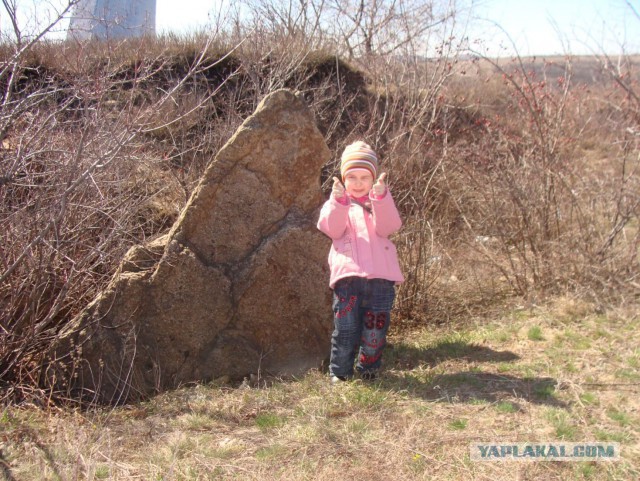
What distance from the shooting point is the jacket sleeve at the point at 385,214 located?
11.7ft

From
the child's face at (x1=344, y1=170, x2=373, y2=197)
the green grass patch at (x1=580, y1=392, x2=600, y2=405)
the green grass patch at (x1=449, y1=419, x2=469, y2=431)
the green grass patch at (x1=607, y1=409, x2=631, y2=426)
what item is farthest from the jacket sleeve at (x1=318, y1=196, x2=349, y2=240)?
the green grass patch at (x1=607, y1=409, x2=631, y2=426)

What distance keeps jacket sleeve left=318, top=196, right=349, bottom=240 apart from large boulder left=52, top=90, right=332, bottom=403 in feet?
1.76

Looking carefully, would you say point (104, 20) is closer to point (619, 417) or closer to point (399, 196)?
point (399, 196)

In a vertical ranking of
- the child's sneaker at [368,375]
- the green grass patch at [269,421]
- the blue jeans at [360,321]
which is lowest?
the green grass patch at [269,421]

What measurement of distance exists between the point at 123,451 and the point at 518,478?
1809 millimetres

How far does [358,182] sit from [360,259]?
1.46 ft

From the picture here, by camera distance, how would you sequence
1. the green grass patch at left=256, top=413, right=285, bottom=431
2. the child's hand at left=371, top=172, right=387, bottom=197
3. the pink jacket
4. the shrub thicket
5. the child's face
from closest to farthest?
the green grass patch at left=256, top=413, right=285, bottom=431
the child's hand at left=371, top=172, right=387, bottom=197
the pink jacket
the child's face
the shrub thicket

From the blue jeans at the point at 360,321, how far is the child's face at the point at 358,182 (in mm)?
504

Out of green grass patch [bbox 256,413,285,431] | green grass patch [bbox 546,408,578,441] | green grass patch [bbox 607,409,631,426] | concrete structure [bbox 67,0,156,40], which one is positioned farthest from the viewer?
concrete structure [bbox 67,0,156,40]

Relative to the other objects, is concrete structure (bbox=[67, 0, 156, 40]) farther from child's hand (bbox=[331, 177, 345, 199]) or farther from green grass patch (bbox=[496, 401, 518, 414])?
green grass patch (bbox=[496, 401, 518, 414])

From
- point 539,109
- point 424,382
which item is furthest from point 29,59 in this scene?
point 424,382

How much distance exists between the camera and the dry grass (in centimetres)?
290

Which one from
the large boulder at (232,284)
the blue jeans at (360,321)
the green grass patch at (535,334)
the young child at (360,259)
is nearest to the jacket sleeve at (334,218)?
the young child at (360,259)

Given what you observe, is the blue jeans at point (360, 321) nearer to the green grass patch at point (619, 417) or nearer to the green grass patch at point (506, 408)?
the green grass patch at point (506, 408)
